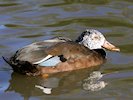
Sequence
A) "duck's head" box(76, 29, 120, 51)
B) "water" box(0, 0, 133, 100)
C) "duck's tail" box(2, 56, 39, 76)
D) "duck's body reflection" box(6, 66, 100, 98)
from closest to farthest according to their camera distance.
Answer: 1. "water" box(0, 0, 133, 100)
2. "duck's body reflection" box(6, 66, 100, 98)
3. "duck's tail" box(2, 56, 39, 76)
4. "duck's head" box(76, 29, 120, 51)

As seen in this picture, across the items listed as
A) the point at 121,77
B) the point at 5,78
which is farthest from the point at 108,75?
the point at 5,78

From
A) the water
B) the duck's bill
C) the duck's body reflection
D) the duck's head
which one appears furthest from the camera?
the duck's bill

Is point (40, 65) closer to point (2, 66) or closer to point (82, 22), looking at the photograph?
point (2, 66)

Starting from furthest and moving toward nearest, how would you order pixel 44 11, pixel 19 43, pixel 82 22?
pixel 44 11, pixel 82 22, pixel 19 43

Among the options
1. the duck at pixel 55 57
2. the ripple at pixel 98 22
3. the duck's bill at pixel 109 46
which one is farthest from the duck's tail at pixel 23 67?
the ripple at pixel 98 22

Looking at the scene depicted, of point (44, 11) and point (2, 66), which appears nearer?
point (2, 66)

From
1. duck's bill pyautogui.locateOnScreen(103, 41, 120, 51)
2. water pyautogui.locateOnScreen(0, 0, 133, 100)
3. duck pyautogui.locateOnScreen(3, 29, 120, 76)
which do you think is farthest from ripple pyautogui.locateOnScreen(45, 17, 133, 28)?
duck pyautogui.locateOnScreen(3, 29, 120, 76)

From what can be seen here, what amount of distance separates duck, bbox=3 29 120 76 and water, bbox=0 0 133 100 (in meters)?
0.10

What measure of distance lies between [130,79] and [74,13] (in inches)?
137

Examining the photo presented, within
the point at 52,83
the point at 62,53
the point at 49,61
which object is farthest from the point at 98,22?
the point at 52,83

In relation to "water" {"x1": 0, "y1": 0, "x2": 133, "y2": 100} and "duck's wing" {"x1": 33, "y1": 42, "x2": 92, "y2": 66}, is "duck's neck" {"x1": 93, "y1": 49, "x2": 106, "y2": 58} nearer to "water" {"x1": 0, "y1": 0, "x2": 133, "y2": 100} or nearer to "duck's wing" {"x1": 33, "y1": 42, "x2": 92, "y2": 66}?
"water" {"x1": 0, "y1": 0, "x2": 133, "y2": 100}

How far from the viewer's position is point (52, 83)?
746cm

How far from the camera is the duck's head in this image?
27.0ft

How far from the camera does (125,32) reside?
9.37 m
